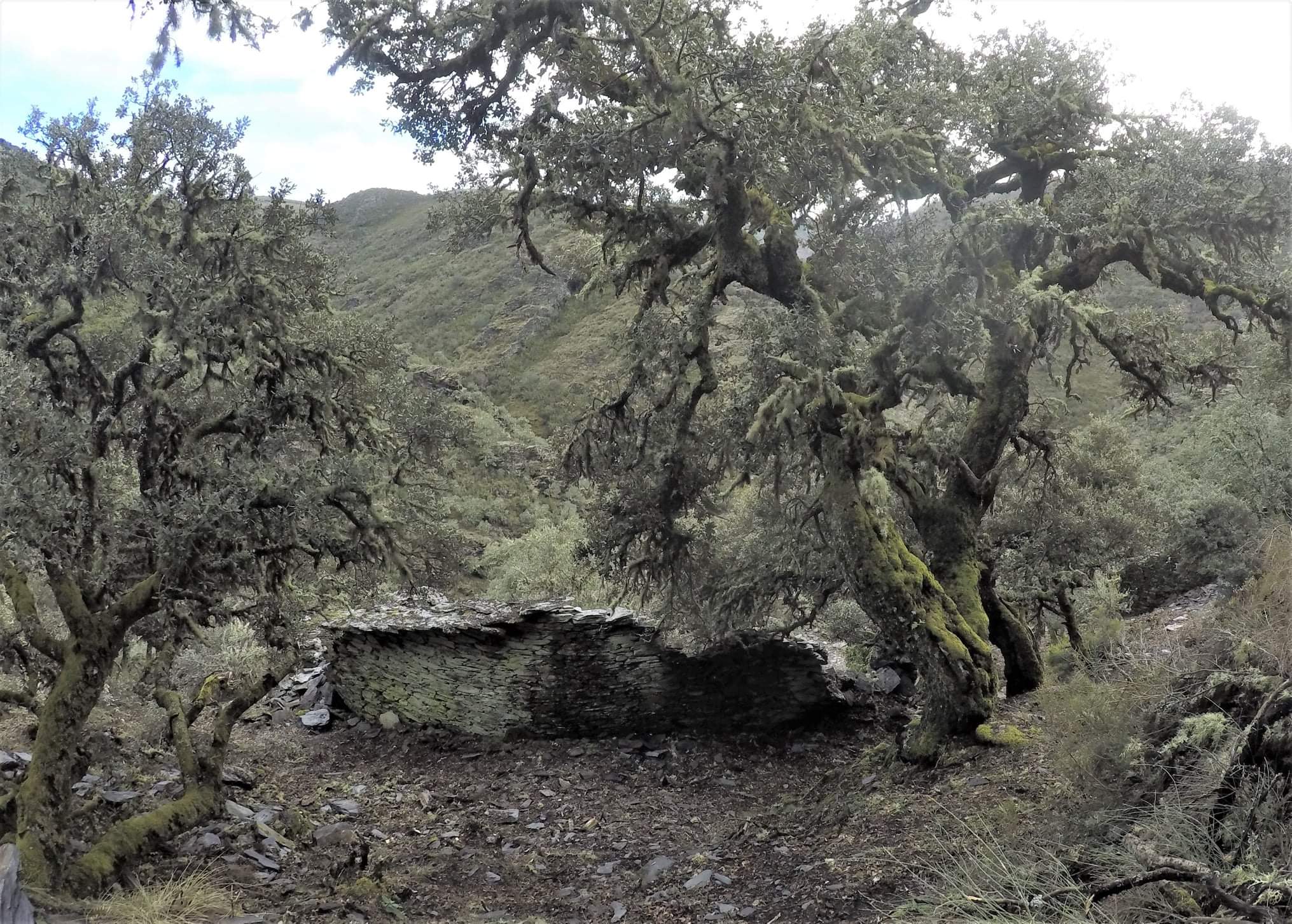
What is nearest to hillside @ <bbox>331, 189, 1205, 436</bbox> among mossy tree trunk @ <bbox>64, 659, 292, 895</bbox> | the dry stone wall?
the dry stone wall

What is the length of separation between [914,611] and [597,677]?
5.30 meters

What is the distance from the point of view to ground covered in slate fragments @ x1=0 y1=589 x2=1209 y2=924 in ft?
24.0

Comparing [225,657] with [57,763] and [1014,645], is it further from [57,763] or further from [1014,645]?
[1014,645]

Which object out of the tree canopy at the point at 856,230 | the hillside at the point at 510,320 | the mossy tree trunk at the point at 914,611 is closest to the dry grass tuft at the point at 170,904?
the tree canopy at the point at 856,230

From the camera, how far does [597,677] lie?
12.8m

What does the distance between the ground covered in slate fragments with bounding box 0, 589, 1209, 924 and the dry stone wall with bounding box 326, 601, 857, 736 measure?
0.32 meters

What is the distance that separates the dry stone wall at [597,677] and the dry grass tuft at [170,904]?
5.89 m

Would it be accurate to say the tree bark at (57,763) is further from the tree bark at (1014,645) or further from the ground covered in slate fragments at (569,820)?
the tree bark at (1014,645)

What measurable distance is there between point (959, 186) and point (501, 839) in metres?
8.87

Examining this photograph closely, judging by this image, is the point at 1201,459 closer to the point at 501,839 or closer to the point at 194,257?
the point at 501,839

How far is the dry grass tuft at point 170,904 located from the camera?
19.9 feet

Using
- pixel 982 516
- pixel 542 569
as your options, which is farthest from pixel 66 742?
pixel 542 569

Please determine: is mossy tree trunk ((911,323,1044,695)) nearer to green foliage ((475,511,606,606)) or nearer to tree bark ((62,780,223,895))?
green foliage ((475,511,606,606))

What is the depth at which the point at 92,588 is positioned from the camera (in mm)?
7164
